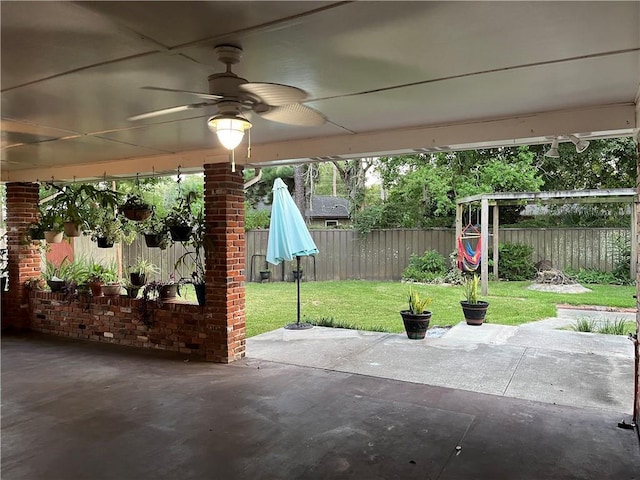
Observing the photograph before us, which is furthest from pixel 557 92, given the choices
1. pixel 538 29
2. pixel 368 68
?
pixel 368 68

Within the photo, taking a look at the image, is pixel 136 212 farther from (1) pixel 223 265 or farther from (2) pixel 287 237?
(2) pixel 287 237

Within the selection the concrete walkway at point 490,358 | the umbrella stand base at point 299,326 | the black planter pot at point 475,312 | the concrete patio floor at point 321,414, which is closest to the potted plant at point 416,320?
the concrete walkway at point 490,358

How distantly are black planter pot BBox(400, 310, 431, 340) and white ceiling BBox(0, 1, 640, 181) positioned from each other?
2323 mm

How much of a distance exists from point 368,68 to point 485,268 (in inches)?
295

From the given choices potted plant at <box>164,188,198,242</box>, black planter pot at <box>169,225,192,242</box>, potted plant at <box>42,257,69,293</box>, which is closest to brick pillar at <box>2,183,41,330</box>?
potted plant at <box>42,257,69,293</box>

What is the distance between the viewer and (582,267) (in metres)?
11.3

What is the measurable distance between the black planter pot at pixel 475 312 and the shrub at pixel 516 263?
551 centimetres

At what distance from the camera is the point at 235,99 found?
2.40m

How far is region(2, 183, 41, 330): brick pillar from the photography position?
6.51m

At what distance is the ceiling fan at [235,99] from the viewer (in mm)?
2268

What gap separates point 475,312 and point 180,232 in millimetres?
3992

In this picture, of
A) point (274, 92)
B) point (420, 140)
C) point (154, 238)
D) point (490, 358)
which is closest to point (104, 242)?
point (154, 238)

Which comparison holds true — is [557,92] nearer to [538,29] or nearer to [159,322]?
[538,29]

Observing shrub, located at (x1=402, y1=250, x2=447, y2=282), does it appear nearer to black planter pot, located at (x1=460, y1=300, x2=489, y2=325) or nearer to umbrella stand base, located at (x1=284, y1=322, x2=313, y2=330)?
black planter pot, located at (x1=460, y1=300, x2=489, y2=325)
